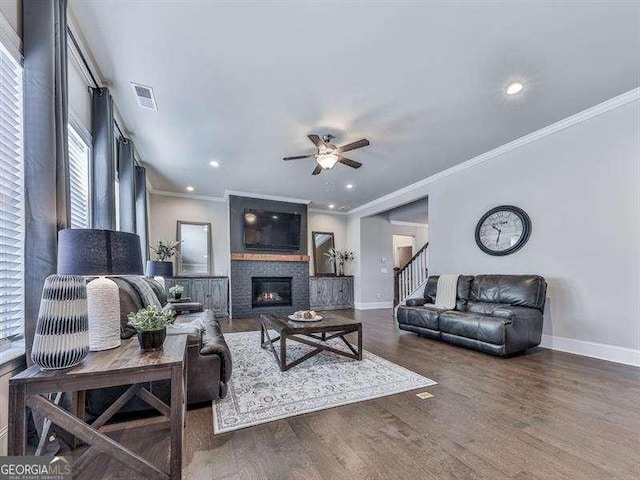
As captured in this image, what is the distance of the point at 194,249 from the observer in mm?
7059

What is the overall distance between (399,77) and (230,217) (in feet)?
16.5

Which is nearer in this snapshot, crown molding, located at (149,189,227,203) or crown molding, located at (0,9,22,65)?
crown molding, located at (0,9,22,65)

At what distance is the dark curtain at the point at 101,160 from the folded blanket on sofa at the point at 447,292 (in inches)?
182

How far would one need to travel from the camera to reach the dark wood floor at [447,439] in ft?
5.20

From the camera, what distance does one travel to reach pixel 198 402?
2.38 m

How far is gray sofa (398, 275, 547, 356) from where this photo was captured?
3.53 meters

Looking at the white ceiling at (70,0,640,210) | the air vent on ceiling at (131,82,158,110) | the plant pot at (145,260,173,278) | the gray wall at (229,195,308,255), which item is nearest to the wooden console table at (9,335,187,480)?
the white ceiling at (70,0,640,210)

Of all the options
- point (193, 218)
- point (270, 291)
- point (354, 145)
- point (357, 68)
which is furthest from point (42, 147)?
point (270, 291)

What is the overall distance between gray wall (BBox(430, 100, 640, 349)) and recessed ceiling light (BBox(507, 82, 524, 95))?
135 cm

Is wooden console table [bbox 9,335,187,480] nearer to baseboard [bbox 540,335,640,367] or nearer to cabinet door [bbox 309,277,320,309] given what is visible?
baseboard [bbox 540,335,640,367]

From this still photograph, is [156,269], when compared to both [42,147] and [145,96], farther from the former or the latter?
[42,147]

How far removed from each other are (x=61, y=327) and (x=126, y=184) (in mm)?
3410

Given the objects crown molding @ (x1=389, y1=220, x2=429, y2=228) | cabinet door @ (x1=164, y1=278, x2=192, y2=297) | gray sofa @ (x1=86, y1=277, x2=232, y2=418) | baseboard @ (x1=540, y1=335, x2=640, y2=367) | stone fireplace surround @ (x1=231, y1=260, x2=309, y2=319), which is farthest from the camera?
crown molding @ (x1=389, y1=220, x2=429, y2=228)

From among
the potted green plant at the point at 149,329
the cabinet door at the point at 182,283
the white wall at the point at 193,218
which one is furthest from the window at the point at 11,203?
the white wall at the point at 193,218
